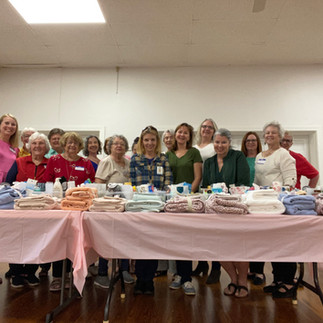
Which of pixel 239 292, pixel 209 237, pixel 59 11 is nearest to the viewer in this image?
pixel 209 237

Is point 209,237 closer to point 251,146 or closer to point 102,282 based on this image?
point 102,282

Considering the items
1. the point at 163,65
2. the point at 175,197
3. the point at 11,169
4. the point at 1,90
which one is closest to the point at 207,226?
the point at 175,197

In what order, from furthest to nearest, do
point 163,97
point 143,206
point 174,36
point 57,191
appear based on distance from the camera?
1. point 163,97
2. point 174,36
3. point 57,191
4. point 143,206

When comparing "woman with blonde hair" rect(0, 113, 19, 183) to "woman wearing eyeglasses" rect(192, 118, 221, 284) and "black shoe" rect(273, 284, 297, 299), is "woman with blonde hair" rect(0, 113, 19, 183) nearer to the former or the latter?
"woman wearing eyeglasses" rect(192, 118, 221, 284)

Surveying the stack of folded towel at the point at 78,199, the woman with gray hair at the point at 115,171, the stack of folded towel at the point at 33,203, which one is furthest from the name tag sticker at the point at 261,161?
the stack of folded towel at the point at 33,203

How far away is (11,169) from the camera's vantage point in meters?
2.41

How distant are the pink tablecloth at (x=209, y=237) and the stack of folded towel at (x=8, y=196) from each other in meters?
0.60

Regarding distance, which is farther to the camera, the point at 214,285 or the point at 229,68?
the point at 229,68

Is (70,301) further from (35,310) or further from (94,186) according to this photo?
(94,186)

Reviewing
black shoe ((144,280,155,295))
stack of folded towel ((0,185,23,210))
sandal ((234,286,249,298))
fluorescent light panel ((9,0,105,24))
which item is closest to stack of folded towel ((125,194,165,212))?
stack of folded towel ((0,185,23,210))

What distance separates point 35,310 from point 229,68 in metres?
4.36

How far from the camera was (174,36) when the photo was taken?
3.90 m

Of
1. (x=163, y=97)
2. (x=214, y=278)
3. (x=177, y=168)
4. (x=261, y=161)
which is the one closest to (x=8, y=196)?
(x=177, y=168)

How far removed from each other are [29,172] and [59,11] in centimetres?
220
